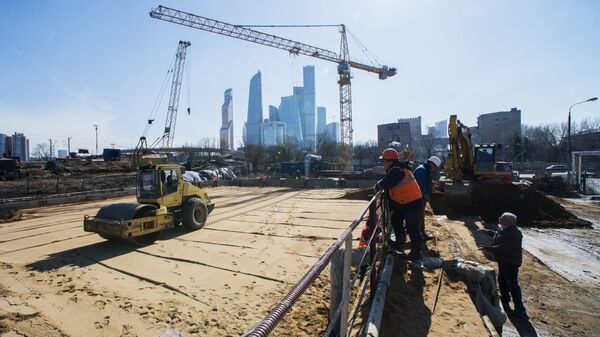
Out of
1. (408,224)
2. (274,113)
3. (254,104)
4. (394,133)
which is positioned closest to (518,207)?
(408,224)

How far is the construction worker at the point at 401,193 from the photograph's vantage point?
15.7 feet

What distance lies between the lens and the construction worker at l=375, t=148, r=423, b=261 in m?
4.79

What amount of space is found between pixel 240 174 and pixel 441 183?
3037 cm

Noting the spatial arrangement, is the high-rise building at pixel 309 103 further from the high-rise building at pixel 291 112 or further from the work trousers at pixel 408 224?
the work trousers at pixel 408 224

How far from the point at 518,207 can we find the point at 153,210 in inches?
521

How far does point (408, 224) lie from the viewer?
16.2ft

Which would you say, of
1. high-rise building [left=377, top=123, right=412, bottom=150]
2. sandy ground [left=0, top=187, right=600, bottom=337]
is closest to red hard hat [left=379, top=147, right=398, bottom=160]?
sandy ground [left=0, top=187, right=600, bottom=337]

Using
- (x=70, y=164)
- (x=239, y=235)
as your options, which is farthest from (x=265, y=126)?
(x=239, y=235)

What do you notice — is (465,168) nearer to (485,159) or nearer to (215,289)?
(485,159)

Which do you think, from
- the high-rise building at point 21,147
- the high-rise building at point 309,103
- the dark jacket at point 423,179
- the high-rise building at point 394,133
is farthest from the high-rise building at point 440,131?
the high-rise building at point 21,147

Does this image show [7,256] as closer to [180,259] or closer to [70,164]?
[180,259]

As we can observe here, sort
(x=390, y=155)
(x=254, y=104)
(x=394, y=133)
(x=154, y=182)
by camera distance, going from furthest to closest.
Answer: (x=254, y=104) → (x=394, y=133) → (x=154, y=182) → (x=390, y=155)

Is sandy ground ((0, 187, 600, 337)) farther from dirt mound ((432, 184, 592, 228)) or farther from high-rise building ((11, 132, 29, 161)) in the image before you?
high-rise building ((11, 132, 29, 161))

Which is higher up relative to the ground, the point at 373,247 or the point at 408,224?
the point at 408,224
